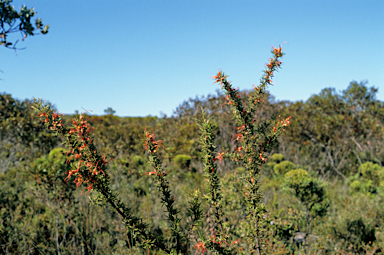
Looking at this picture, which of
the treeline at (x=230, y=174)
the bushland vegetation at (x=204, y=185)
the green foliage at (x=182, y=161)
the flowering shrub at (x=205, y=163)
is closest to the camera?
the flowering shrub at (x=205, y=163)

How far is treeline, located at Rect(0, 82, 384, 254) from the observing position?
11.7ft

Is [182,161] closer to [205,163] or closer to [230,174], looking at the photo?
[230,174]

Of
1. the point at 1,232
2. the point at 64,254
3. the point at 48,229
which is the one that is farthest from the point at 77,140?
the point at 48,229

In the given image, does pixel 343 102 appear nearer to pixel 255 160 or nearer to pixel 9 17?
pixel 255 160

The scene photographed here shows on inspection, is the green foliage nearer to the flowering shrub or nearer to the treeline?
the treeline

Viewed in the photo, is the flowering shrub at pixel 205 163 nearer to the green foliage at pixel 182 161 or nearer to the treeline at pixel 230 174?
the treeline at pixel 230 174

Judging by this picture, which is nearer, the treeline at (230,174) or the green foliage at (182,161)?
the treeline at (230,174)

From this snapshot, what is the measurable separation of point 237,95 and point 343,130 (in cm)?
756

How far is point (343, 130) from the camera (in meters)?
8.08

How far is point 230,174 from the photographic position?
4.17m

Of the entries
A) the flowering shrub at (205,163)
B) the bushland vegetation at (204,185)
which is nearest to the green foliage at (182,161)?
the bushland vegetation at (204,185)

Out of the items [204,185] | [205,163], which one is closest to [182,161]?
[204,185]

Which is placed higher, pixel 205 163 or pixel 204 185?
pixel 205 163

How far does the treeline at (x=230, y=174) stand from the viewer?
355cm
